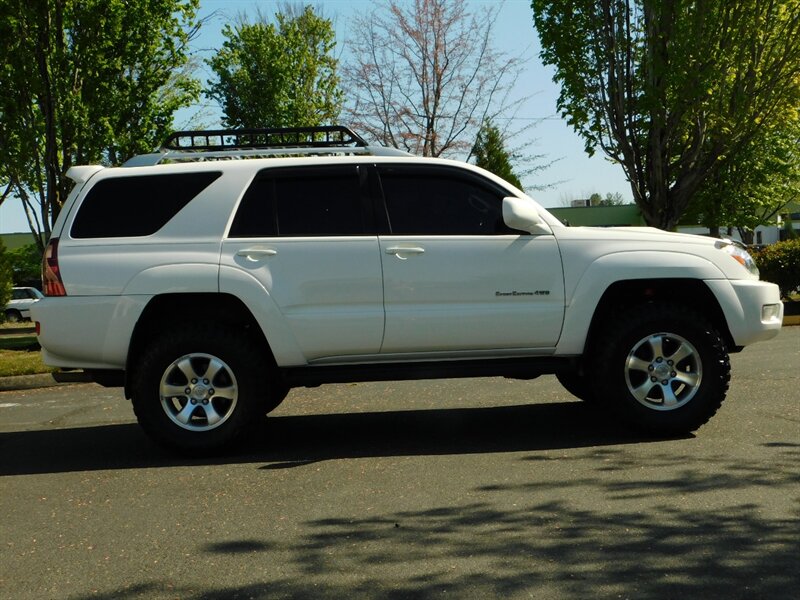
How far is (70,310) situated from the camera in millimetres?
6543

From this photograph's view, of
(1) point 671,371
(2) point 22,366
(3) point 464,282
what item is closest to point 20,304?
(2) point 22,366

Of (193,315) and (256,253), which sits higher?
(256,253)

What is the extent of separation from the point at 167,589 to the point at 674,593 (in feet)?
6.42

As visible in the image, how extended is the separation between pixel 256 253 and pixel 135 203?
95 centimetres

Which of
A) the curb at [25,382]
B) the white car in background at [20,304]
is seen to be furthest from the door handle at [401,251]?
the white car in background at [20,304]

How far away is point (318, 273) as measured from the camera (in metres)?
6.59

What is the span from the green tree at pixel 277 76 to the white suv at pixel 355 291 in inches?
994

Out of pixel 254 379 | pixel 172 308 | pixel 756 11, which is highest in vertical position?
pixel 756 11

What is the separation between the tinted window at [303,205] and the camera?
266 inches

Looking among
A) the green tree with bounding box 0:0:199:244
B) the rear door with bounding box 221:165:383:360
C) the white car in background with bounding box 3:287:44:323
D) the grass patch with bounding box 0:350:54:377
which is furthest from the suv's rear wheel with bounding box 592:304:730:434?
the white car in background with bounding box 3:287:44:323

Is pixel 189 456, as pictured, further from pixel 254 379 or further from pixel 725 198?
pixel 725 198

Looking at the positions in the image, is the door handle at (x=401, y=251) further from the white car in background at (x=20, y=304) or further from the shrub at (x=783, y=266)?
the white car in background at (x=20, y=304)

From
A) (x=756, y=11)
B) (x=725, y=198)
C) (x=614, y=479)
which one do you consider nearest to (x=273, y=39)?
(x=756, y=11)

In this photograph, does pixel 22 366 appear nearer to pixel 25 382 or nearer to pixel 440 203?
pixel 25 382
